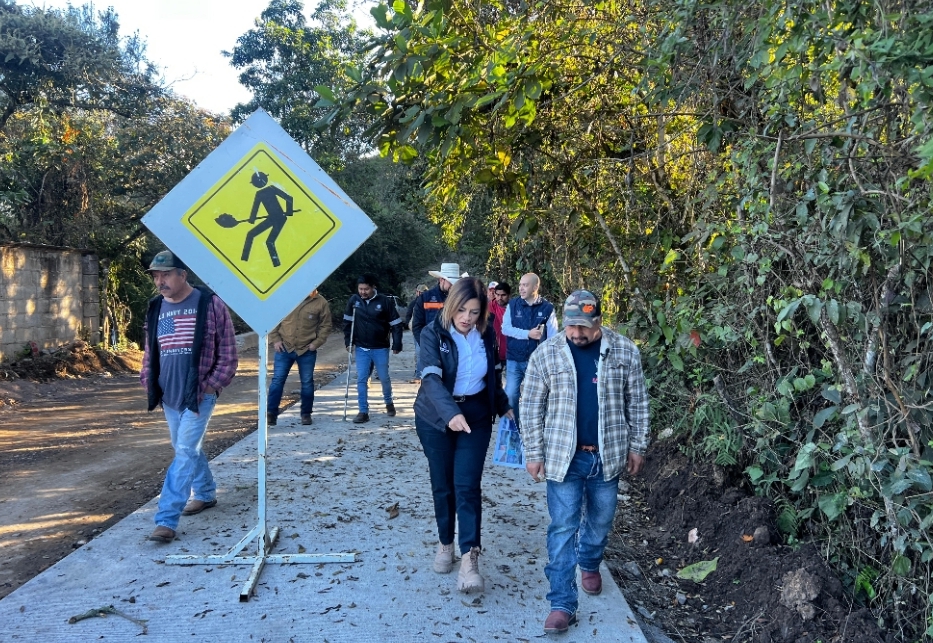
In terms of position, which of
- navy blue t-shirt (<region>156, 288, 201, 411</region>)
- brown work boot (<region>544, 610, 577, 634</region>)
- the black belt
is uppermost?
navy blue t-shirt (<region>156, 288, 201, 411</region>)

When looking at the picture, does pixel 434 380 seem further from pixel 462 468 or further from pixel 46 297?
pixel 46 297

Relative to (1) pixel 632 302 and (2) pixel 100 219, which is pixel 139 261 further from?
(1) pixel 632 302

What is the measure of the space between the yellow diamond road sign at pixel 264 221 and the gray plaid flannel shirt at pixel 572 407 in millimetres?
1578

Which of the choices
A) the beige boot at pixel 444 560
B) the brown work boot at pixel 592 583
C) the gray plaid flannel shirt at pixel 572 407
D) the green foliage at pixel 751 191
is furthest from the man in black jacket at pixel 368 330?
the gray plaid flannel shirt at pixel 572 407

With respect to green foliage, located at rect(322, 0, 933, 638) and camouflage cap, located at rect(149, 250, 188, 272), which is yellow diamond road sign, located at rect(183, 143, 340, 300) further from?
green foliage, located at rect(322, 0, 933, 638)

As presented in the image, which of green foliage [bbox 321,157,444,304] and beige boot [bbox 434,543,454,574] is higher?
green foliage [bbox 321,157,444,304]

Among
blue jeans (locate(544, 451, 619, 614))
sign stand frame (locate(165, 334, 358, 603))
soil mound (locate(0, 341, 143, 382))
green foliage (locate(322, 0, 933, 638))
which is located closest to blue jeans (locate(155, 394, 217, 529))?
sign stand frame (locate(165, 334, 358, 603))

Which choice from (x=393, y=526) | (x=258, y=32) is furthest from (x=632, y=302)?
(x=258, y=32)

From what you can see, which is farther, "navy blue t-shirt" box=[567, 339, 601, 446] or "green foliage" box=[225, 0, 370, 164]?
"green foliage" box=[225, 0, 370, 164]

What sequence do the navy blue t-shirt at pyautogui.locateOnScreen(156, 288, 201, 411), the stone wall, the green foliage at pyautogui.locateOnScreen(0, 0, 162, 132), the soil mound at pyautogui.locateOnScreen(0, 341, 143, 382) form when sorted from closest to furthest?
the navy blue t-shirt at pyautogui.locateOnScreen(156, 288, 201, 411) → the soil mound at pyautogui.locateOnScreen(0, 341, 143, 382) → the stone wall → the green foliage at pyautogui.locateOnScreen(0, 0, 162, 132)

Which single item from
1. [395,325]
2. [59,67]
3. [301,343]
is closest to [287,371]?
[301,343]

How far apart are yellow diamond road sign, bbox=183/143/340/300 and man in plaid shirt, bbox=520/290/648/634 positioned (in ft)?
5.27

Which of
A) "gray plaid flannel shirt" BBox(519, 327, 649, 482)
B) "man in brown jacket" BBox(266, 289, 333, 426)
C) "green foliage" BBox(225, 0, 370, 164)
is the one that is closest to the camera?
"gray plaid flannel shirt" BBox(519, 327, 649, 482)

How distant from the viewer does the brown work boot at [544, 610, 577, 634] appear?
358 cm
